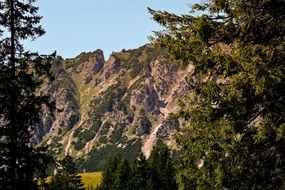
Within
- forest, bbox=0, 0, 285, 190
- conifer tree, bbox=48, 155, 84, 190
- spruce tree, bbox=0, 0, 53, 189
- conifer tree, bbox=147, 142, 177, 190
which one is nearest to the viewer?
forest, bbox=0, 0, 285, 190

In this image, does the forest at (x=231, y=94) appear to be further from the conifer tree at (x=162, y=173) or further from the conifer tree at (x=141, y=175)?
the conifer tree at (x=162, y=173)

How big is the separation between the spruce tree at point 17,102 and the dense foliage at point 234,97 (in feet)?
25.2

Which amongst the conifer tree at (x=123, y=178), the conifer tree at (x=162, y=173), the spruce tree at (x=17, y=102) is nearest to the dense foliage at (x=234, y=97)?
the spruce tree at (x=17, y=102)

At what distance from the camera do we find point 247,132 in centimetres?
1530

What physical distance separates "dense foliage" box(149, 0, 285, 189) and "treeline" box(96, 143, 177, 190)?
65.7 m

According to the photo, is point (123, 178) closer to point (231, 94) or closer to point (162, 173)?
point (162, 173)

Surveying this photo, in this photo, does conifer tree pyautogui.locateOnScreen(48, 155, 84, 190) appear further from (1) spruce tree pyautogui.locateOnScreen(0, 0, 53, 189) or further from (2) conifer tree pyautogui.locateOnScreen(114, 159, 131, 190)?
(1) spruce tree pyautogui.locateOnScreen(0, 0, 53, 189)

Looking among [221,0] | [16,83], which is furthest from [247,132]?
[16,83]

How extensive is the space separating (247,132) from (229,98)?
1.40m

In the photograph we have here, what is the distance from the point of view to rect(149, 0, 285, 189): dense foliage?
1458 centimetres

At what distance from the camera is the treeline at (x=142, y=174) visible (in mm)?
83688

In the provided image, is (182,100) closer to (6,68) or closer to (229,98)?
(229,98)

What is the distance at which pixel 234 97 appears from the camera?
48.7 ft

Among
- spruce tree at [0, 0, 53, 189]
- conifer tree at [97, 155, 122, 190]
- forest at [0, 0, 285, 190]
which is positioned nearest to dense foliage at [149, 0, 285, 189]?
forest at [0, 0, 285, 190]
